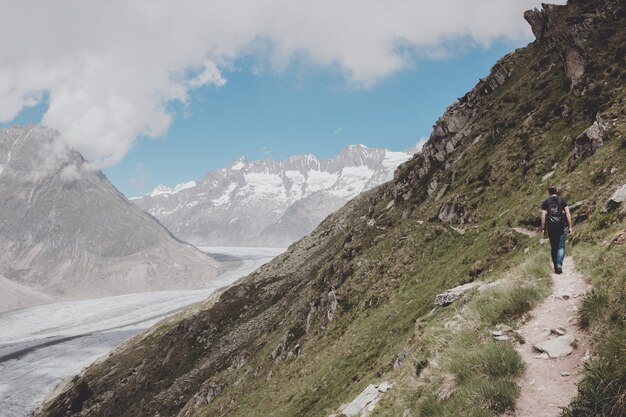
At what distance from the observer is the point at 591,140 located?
112ft

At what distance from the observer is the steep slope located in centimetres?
1299

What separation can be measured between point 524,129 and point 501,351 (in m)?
43.9

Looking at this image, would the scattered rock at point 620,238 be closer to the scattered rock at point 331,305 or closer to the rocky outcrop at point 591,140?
the rocky outcrop at point 591,140

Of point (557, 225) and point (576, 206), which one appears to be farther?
point (576, 206)

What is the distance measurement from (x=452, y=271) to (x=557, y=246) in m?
17.5

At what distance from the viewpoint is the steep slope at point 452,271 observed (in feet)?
42.6

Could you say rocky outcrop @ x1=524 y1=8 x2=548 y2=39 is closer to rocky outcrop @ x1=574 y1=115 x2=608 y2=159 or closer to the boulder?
rocky outcrop @ x1=574 y1=115 x2=608 y2=159

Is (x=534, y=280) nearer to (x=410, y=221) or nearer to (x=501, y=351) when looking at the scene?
→ (x=501, y=351)

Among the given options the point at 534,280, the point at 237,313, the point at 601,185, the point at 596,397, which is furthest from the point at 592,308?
the point at 237,313

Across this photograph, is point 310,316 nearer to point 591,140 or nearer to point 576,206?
point 576,206

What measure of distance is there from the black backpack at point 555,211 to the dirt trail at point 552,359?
12.2 feet

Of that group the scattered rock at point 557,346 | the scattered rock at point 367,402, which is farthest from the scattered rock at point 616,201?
the scattered rock at point 367,402

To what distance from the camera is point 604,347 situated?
876cm

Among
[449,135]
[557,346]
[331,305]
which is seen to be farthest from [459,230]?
[557,346]
